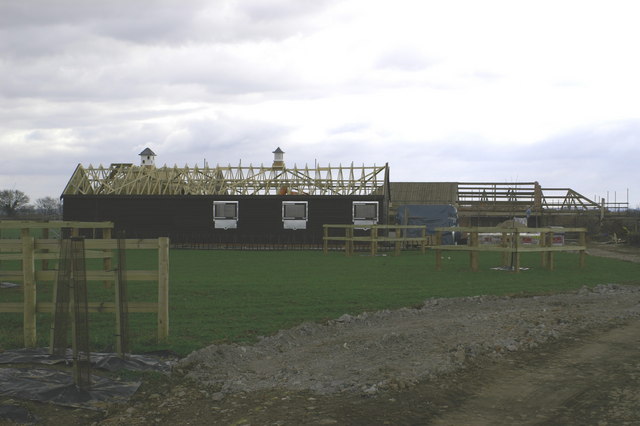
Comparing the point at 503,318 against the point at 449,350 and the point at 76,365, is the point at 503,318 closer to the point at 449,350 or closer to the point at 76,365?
the point at 449,350

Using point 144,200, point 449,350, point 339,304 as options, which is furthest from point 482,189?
point 449,350

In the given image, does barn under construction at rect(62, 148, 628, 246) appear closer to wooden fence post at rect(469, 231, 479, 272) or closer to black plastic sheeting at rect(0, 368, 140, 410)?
wooden fence post at rect(469, 231, 479, 272)

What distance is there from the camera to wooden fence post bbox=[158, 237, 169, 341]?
400 inches

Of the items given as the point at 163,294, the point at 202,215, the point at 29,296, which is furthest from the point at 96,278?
the point at 202,215

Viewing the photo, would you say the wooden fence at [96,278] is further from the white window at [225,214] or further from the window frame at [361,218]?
the white window at [225,214]

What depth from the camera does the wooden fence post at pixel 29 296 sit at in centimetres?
1002

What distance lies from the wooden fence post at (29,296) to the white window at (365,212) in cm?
3187

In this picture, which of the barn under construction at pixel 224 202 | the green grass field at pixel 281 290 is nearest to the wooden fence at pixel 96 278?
the green grass field at pixel 281 290

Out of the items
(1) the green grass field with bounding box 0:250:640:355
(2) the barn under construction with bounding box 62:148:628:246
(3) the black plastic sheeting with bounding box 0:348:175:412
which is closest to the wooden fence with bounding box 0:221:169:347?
(1) the green grass field with bounding box 0:250:640:355

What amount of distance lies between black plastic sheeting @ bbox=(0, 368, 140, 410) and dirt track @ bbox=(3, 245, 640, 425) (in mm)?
201

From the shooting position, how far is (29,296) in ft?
33.4

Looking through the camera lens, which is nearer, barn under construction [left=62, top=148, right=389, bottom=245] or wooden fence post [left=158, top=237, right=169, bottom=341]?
wooden fence post [left=158, top=237, right=169, bottom=341]

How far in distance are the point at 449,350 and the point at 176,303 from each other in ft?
22.2

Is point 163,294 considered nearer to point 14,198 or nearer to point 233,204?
point 233,204
